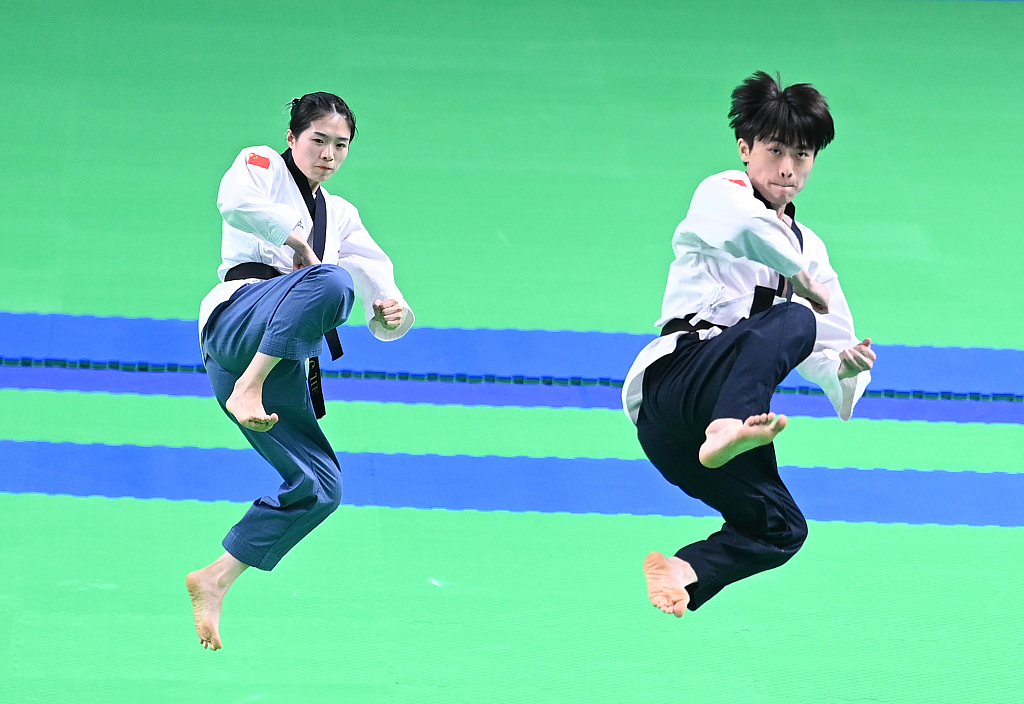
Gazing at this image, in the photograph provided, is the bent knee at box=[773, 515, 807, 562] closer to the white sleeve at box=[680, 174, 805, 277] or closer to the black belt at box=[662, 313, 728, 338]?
the black belt at box=[662, 313, 728, 338]

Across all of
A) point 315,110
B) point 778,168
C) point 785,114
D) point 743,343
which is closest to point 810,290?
point 743,343

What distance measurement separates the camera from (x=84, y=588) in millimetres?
4496

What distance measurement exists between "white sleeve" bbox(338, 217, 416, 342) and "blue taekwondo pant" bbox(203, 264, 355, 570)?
0.93ft

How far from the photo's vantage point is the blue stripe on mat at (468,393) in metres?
5.84

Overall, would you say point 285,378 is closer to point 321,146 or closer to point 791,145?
point 321,146

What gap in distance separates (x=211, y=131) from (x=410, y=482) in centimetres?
342

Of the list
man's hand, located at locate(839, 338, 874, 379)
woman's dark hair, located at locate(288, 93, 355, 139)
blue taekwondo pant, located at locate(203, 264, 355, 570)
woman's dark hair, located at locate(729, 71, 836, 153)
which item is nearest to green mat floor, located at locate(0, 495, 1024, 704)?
blue taekwondo pant, located at locate(203, 264, 355, 570)

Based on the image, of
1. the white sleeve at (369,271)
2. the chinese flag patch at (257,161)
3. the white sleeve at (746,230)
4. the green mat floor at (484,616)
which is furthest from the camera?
the green mat floor at (484,616)

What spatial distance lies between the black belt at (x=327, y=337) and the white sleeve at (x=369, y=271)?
120 mm

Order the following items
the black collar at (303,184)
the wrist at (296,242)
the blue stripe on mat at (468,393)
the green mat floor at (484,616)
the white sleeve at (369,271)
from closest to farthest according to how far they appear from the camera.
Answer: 1. the wrist at (296,242)
2. the black collar at (303,184)
3. the white sleeve at (369,271)
4. the green mat floor at (484,616)
5. the blue stripe on mat at (468,393)

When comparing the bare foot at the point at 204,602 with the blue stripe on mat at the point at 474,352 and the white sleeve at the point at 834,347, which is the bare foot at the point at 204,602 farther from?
the blue stripe on mat at the point at 474,352

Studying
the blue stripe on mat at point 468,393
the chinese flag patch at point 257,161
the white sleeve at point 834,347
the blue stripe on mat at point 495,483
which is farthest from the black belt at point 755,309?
the blue stripe on mat at point 468,393

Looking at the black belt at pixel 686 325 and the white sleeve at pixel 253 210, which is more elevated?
the black belt at pixel 686 325

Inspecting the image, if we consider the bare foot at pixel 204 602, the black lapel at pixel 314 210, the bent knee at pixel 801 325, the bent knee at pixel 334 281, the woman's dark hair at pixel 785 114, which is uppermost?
the woman's dark hair at pixel 785 114
